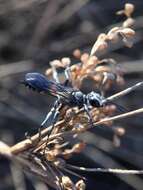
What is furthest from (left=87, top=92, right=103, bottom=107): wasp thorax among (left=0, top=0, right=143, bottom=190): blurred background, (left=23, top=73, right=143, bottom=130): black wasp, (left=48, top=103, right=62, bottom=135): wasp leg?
(left=0, top=0, right=143, bottom=190): blurred background

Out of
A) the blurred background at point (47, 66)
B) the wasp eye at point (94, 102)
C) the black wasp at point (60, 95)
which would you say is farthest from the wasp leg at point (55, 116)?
the blurred background at point (47, 66)

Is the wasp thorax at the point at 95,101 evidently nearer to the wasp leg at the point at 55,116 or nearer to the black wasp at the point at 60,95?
the black wasp at the point at 60,95

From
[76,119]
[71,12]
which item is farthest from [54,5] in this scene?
[76,119]

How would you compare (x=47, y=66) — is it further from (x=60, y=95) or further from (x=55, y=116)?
(x=55, y=116)

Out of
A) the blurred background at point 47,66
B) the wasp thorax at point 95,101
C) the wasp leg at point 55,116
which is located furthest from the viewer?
the blurred background at point 47,66

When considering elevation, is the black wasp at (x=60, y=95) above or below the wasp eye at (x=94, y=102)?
above

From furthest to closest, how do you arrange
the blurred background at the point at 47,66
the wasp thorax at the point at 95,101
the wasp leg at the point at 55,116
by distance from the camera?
the blurred background at the point at 47,66 < the wasp thorax at the point at 95,101 < the wasp leg at the point at 55,116

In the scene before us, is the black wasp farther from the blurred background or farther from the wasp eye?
the blurred background

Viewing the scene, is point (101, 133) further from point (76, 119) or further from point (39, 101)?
point (76, 119)

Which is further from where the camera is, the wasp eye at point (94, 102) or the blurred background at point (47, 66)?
the blurred background at point (47, 66)
